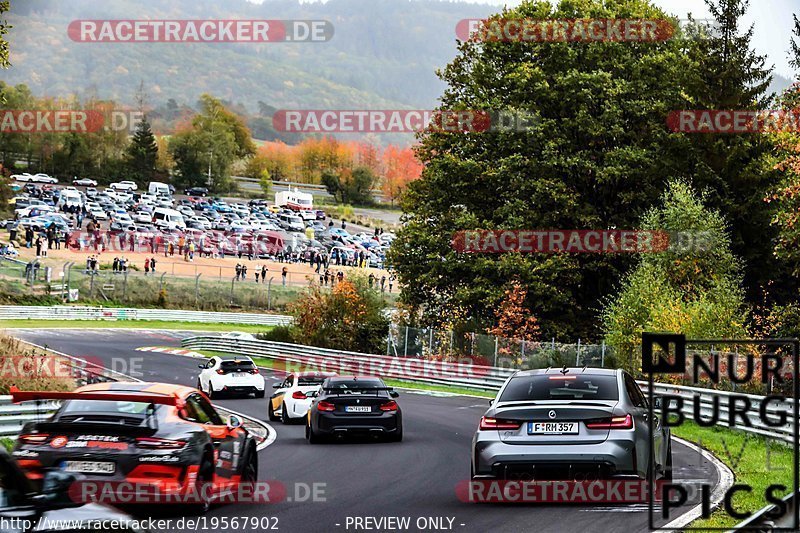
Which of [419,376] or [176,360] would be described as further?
[176,360]

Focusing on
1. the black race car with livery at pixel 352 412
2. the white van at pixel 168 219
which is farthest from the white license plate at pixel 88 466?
the white van at pixel 168 219

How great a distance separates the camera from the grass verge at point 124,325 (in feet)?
229

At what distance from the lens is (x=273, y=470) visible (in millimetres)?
17203

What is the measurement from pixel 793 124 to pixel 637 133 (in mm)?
14933

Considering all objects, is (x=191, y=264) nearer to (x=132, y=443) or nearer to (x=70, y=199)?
(x=70, y=199)

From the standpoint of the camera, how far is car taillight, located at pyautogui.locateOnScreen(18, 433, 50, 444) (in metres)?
11.5

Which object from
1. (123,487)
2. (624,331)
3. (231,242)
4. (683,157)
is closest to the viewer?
(123,487)

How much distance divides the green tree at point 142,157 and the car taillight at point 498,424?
6103 inches

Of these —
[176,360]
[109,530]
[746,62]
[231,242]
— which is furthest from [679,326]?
[231,242]

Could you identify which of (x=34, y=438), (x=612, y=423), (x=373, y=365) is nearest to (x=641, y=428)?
(x=612, y=423)

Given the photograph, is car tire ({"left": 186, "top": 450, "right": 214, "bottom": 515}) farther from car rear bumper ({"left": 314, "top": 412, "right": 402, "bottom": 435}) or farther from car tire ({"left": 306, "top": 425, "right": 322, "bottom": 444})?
car tire ({"left": 306, "top": 425, "right": 322, "bottom": 444})

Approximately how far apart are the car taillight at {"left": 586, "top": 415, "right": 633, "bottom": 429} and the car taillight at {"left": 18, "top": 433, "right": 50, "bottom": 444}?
18.0ft

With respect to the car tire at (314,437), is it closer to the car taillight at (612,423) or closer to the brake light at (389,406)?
the brake light at (389,406)

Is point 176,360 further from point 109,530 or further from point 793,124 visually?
point 109,530
